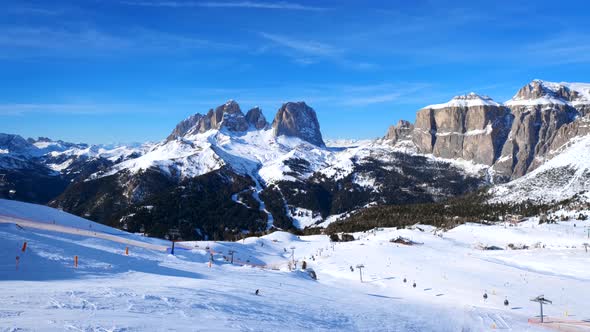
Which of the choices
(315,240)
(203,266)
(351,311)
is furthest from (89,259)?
(315,240)

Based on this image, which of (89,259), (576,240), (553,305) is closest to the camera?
(89,259)

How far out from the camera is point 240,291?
1256 inches

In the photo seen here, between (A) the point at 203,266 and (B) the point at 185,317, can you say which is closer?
(B) the point at 185,317

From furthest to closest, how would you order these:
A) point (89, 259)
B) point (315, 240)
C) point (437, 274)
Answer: point (315, 240) → point (437, 274) → point (89, 259)

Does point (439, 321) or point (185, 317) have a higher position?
point (185, 317)

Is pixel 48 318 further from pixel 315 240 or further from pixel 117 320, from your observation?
pixel 315 240

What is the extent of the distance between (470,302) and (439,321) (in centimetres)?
1382

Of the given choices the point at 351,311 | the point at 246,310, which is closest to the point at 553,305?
the point at 351,311

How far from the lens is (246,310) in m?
25.2

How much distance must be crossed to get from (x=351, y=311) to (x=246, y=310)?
9349 millimetres

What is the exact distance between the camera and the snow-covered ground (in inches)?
806

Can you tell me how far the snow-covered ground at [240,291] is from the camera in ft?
67.2

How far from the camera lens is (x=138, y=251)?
1820 inches

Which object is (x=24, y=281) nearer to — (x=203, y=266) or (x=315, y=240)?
(x=203, y=266)
